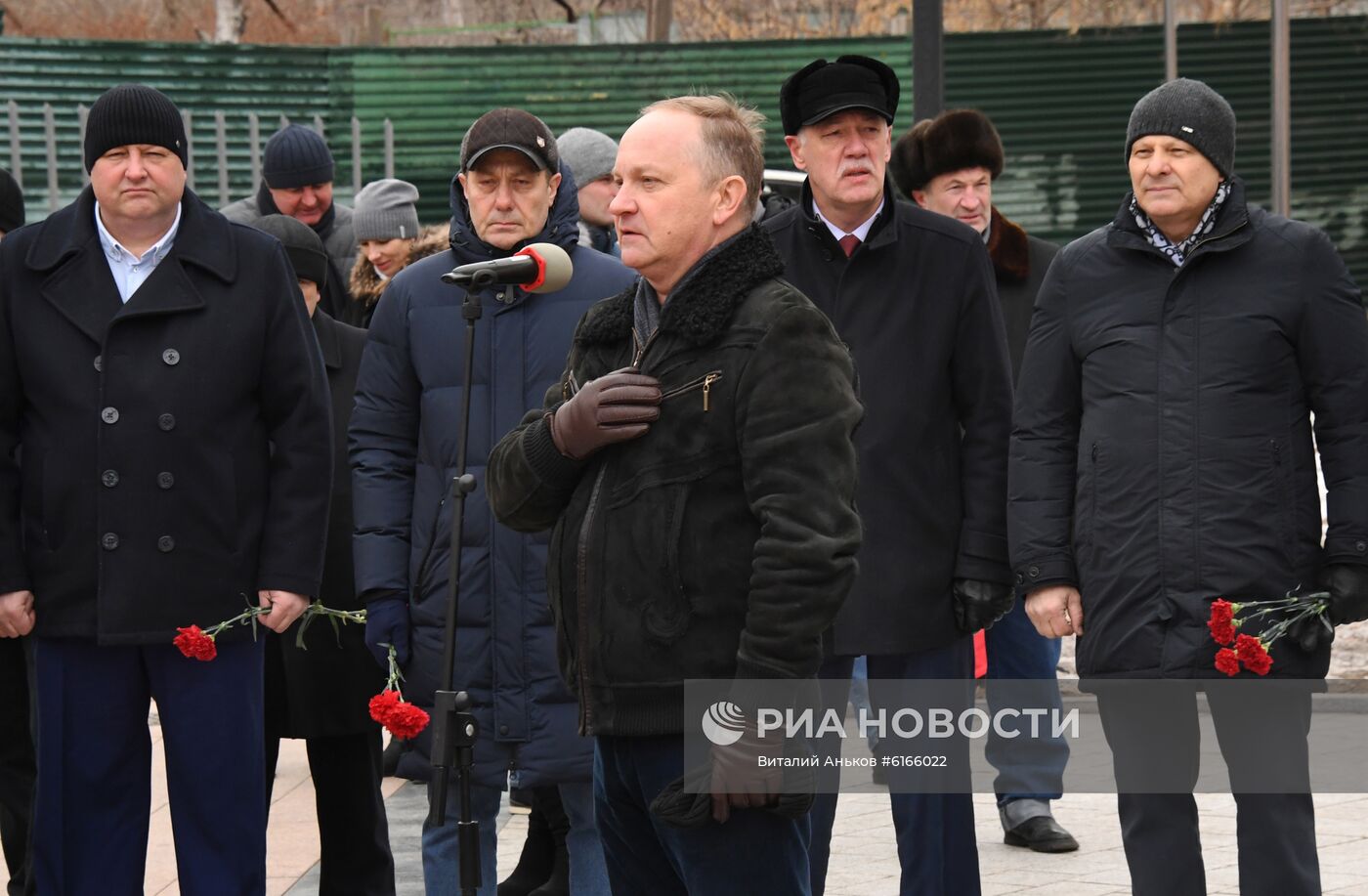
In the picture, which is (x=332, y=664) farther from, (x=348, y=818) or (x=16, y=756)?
(x=16, y=756)

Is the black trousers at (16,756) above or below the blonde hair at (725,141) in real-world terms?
below

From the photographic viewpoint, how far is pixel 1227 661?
4.86 metres

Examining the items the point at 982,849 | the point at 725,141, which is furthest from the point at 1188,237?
the point at 982,849

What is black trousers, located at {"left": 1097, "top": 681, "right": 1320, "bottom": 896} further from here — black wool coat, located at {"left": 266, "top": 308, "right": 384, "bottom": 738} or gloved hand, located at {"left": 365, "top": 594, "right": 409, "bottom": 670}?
black wool coat, located at {"left": 266, "top": 308, "right": 384, "bottom": 738}

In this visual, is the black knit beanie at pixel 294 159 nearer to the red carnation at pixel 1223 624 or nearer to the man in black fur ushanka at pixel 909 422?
the man in black fur ushanka at pixel 909 422

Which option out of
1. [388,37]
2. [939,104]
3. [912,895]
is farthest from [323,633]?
[388,37]

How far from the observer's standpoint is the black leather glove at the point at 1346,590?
4949 mm

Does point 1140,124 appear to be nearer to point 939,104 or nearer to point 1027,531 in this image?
point 1027,531

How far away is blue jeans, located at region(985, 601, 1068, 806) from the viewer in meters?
7.21

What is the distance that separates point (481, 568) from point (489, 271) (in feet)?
3.79

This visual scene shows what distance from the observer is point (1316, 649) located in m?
4.98

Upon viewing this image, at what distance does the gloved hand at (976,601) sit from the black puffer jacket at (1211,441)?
274 millimetres

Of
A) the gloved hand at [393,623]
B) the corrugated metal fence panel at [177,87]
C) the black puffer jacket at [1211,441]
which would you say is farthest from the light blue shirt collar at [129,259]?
the corrugated metal fence panel at [177,87]

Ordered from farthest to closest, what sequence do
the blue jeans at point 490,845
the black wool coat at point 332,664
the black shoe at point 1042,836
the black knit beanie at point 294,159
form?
the black knit beanie at point 294,159 < the black shoe at point 1042,836 < the black wool coat at point 332,664 < the blue jeans at point 490,845
